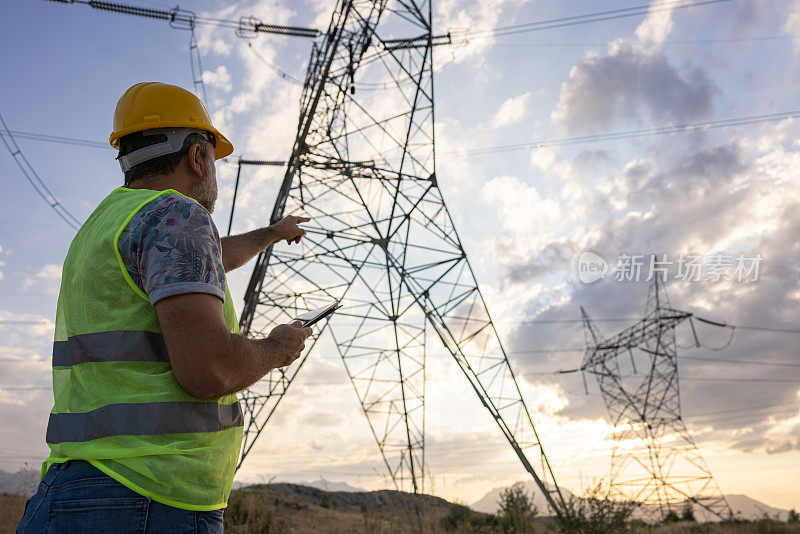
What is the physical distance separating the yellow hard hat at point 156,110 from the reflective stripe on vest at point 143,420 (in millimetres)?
976

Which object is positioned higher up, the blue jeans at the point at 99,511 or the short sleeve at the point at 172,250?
the short sleeve at the point at 172,250

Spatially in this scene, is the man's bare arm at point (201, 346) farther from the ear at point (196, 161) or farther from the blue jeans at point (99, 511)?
the ear at point (196, 161)

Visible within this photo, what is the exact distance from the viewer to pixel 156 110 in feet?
6.65

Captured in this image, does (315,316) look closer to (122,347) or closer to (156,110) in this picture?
(122,347)

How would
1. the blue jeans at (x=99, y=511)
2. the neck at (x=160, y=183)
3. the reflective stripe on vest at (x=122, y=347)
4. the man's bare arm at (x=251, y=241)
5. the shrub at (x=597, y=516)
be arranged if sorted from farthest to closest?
the shrub at (x=597, y=516)
the man's bare arm at (x=251, y=241)
the neck at (x=160, y=183)
the reflective stripe on vest at (x=122, y=347)
the blue jeans at (x=99, y=511)

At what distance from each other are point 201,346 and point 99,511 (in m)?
0.49

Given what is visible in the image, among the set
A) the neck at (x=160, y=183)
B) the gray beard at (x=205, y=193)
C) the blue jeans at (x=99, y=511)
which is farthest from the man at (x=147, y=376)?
the gray beard at (x=205, y=193)

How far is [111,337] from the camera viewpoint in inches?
63.8

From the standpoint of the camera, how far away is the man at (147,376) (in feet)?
4.94

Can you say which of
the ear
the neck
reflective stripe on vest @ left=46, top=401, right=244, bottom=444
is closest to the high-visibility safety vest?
reflective stripe on vest @ left=46, top=401, right=244, bottom=444

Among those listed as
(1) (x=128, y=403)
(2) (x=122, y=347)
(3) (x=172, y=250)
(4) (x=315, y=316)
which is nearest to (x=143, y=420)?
(1) (x=128, y=403)

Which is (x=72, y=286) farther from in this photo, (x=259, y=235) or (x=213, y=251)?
(x=259, y=235)

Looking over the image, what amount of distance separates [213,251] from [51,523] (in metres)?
0.82

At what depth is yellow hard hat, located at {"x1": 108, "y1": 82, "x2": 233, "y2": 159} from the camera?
2.01 m
